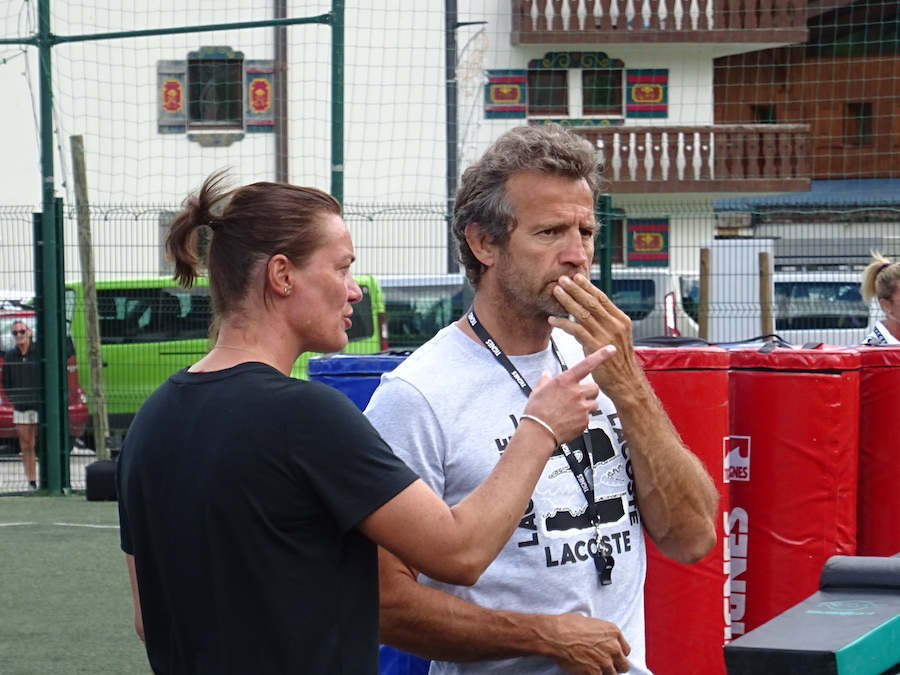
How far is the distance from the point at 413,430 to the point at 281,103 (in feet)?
53.7

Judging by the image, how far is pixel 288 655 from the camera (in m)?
1.79

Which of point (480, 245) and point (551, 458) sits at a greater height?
point (480, 245)

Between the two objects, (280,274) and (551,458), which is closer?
(280,274)

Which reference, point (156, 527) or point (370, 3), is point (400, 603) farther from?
point (370, 3)

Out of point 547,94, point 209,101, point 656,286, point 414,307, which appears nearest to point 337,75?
point 414,307

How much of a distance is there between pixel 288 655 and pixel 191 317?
28.2 feet

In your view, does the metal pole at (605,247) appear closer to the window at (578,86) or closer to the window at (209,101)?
the window at (209,101)

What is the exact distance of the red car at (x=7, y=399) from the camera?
31.5ft

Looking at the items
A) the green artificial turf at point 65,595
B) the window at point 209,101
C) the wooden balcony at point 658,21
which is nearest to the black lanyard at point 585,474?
the green artificial turf at point 65,595

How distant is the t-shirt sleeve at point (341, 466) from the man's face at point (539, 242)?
0.72 metres

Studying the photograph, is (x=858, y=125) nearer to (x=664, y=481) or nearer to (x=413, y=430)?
(x=664, y=481)

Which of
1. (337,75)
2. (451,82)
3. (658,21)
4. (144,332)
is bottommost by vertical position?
(144,332)

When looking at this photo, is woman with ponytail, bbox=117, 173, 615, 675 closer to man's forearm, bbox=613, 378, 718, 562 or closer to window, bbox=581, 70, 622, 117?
man's forearm, bbox=613, 378, 718, 562

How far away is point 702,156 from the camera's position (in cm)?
2059
